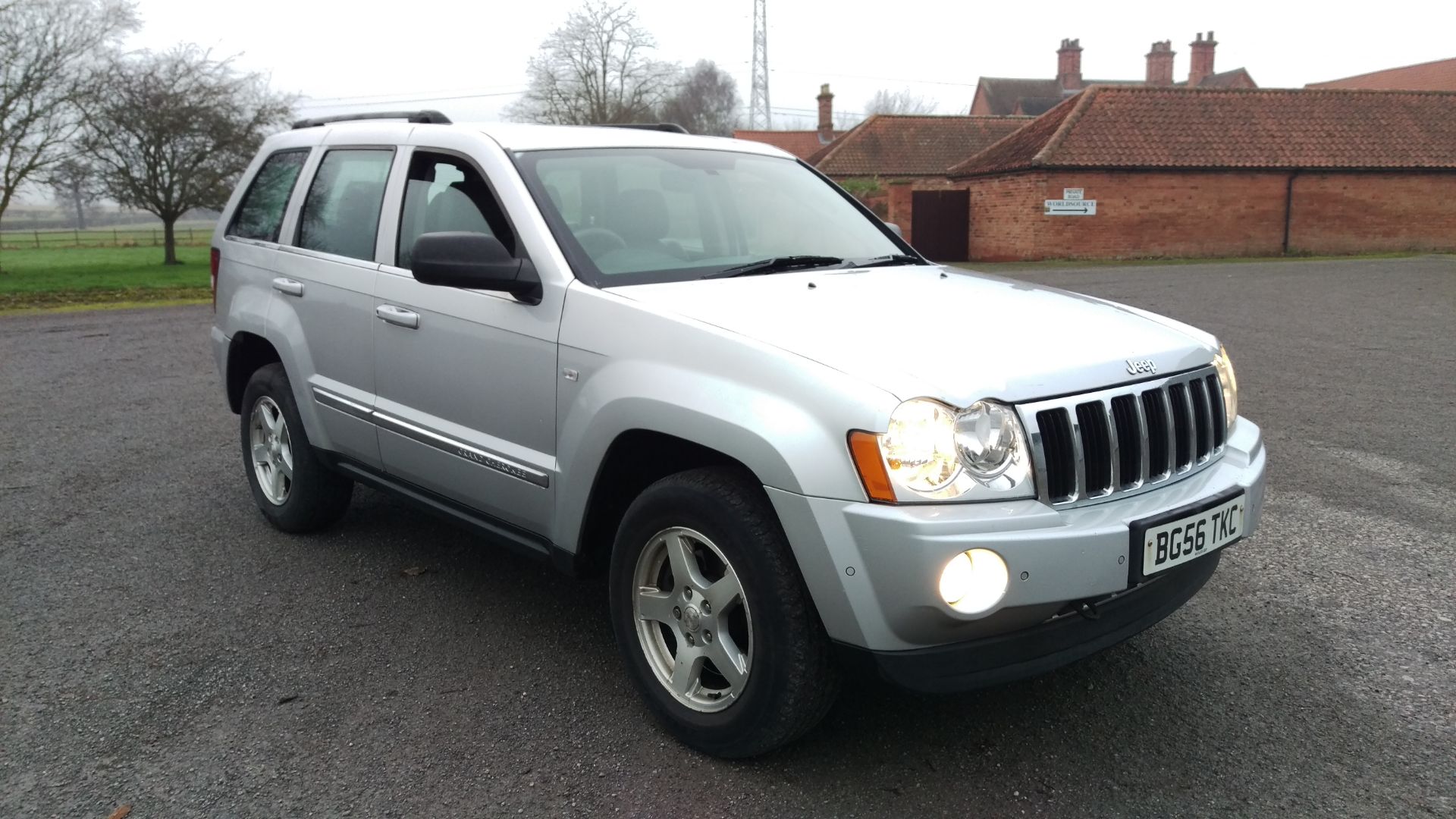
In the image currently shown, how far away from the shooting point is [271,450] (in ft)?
17.0

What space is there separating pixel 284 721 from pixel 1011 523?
2.26m

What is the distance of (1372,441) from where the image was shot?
678cm

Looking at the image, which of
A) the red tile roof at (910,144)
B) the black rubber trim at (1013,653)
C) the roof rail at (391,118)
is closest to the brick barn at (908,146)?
the red tile roof at (910,144)

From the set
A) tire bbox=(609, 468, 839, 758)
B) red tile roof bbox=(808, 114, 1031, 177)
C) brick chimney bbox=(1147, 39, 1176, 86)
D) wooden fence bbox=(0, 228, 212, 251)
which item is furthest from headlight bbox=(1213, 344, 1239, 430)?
brick chimney bbox=(1147, 39, 1176, 86)

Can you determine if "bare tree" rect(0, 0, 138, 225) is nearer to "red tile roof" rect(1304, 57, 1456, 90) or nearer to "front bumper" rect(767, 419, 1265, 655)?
"front bumper" rect(767, 419, 1265, 655)

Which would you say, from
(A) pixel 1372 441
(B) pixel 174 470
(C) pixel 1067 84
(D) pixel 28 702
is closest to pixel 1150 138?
(A) pixel 1372 441

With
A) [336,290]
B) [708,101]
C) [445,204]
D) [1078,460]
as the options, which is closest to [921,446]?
[1078,460]

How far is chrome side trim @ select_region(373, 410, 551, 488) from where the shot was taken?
3.49 meters

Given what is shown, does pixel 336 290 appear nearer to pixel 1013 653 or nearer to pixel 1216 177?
pixel 1013 653

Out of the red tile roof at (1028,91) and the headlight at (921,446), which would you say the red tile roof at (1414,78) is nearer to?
the red tile roof at (1028,91)

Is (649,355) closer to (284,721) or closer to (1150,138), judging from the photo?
(284,721)

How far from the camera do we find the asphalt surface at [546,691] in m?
2.89

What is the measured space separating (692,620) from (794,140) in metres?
56.3

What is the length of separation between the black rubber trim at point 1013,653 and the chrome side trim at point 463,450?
1.30 m
